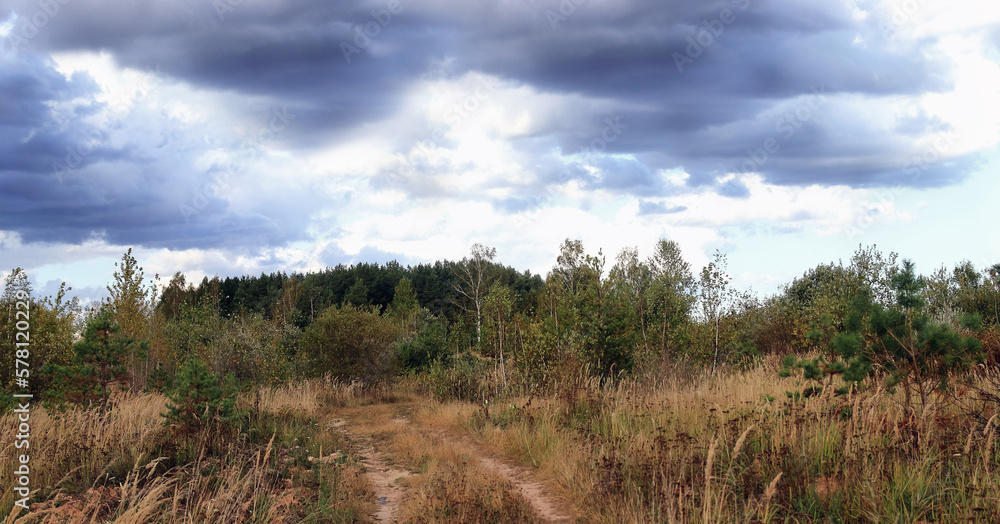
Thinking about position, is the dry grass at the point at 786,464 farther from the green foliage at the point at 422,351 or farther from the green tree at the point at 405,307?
the green tree at the point at 405,307

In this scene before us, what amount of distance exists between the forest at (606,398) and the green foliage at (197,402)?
33 millimetres

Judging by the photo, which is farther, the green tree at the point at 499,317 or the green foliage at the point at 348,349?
the green foliage at the point at 348,349

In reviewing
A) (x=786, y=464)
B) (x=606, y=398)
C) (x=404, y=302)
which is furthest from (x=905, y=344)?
(x=404, y=302)

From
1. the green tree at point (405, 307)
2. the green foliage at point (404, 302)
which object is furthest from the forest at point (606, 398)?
the green foliage at point (404, 302)

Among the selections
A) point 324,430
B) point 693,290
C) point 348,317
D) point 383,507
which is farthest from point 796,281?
point 383,507

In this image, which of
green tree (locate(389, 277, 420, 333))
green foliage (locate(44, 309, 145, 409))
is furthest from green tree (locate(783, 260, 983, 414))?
green tree (locate(389, 277, 420, 333))

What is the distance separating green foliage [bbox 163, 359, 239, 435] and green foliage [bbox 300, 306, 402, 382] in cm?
1247

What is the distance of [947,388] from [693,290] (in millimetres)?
10747

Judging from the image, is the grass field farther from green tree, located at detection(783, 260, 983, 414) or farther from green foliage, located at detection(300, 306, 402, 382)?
green foliage, located at detection(300, 306, 402, 382)

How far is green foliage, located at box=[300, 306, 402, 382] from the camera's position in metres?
21.6

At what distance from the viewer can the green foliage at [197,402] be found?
885 cm

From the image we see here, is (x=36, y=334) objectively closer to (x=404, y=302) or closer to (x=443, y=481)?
(x=443, y=481)

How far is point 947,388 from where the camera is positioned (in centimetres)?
711

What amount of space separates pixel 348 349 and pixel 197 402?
506 inches
